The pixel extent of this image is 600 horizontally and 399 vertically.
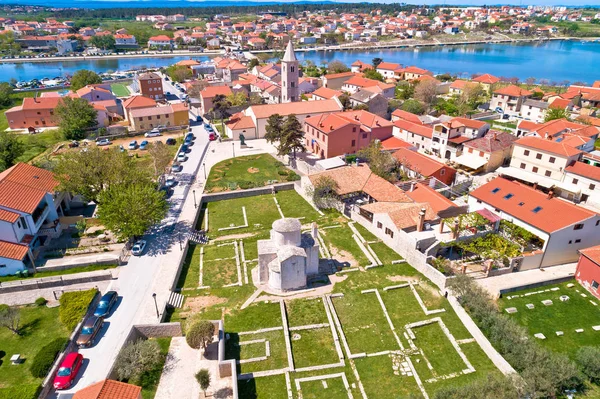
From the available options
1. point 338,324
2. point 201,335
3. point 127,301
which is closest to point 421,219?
point 338,324

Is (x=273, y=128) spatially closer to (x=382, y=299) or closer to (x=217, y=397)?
(x=382, y=299)

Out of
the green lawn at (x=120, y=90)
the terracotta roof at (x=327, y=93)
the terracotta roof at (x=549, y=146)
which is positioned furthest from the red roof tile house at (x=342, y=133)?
the green lawn at (x=120, y=90)

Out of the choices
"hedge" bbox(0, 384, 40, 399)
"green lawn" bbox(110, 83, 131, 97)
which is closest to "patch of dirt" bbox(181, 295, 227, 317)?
"hedge" bbox(0, 384, 40, 399)

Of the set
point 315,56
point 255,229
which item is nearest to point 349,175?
point 255,229

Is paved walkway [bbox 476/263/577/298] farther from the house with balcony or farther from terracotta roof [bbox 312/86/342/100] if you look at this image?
terracotta roof [bbox 312/86/342/100]

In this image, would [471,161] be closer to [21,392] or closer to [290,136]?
[290,136]

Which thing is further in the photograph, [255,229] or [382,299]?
[255,229]
